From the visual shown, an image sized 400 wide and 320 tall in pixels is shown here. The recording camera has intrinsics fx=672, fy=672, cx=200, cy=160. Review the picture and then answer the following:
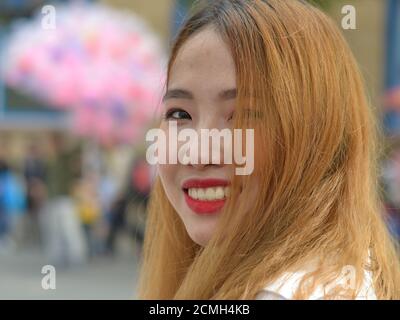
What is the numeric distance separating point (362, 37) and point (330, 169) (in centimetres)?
878

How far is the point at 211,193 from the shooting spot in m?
1.16

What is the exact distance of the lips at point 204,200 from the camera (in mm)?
1153

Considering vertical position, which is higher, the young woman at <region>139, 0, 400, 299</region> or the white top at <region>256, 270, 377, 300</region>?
the young woman at <region>139, 0, 400, 299</region>

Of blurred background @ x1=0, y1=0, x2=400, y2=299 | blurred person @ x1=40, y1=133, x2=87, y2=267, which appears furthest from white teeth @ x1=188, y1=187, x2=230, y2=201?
blurred person @ x1=40, y1=133, x2=87, y2=267

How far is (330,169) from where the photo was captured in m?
1.16

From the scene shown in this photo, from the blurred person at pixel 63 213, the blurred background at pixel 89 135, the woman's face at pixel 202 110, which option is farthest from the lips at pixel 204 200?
the blurred person at pixel 63 213

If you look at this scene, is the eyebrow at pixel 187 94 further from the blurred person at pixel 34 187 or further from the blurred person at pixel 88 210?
the blurred person at pixel 34 187

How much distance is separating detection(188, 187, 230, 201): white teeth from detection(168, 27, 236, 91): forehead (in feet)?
0.57

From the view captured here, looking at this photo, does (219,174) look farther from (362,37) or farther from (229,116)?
(362,37)

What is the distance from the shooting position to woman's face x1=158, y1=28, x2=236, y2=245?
1135mm

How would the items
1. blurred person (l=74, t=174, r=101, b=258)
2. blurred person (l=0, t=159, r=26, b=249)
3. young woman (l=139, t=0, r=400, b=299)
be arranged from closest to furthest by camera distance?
1. young woman (l=139, t=0, r=400, b=299)
2. blurred person (l=74, t=174, r=101, b=258)
3. blurred person (l=0, t=159, r=26, b=249)

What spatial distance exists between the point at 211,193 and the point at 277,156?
0.13m

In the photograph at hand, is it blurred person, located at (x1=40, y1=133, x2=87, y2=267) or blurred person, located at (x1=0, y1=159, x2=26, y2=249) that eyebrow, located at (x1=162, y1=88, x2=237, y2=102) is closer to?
blurred person, located at (x1=40, y1=133, x2=87, y2=267)
